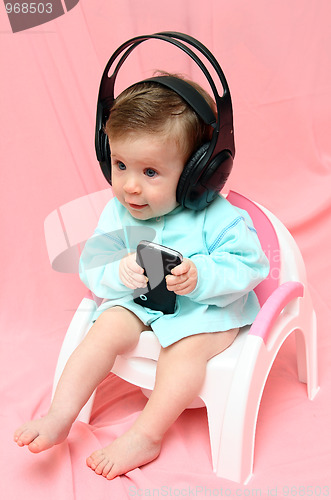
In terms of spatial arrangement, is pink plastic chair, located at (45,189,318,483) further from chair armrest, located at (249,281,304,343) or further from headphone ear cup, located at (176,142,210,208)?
headphone ear cup, located at (176,142,210,208)

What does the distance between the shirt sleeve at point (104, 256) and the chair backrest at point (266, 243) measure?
293mm

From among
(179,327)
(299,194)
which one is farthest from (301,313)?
(299,194)

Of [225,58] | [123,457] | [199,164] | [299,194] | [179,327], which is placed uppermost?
[199,164]

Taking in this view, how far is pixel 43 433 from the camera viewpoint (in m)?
0.98

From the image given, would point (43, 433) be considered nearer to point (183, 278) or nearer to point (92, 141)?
point (183, 278)

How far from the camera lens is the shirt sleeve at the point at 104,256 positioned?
1.16m

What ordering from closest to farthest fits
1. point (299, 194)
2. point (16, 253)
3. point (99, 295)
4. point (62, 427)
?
point (62, 427) → point (99, 295) → point (16, 253) → point (299, 194)

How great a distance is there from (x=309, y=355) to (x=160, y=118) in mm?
581

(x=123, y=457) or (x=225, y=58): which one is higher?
(x=225, y=58)

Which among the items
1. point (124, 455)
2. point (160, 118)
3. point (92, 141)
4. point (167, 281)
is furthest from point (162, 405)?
point (92, 141)

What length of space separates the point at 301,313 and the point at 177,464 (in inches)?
14.7

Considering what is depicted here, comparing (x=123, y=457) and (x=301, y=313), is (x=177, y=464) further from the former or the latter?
(x=301, y=313)

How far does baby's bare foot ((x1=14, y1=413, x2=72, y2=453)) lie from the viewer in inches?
37.9

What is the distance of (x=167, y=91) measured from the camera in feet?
3.36
